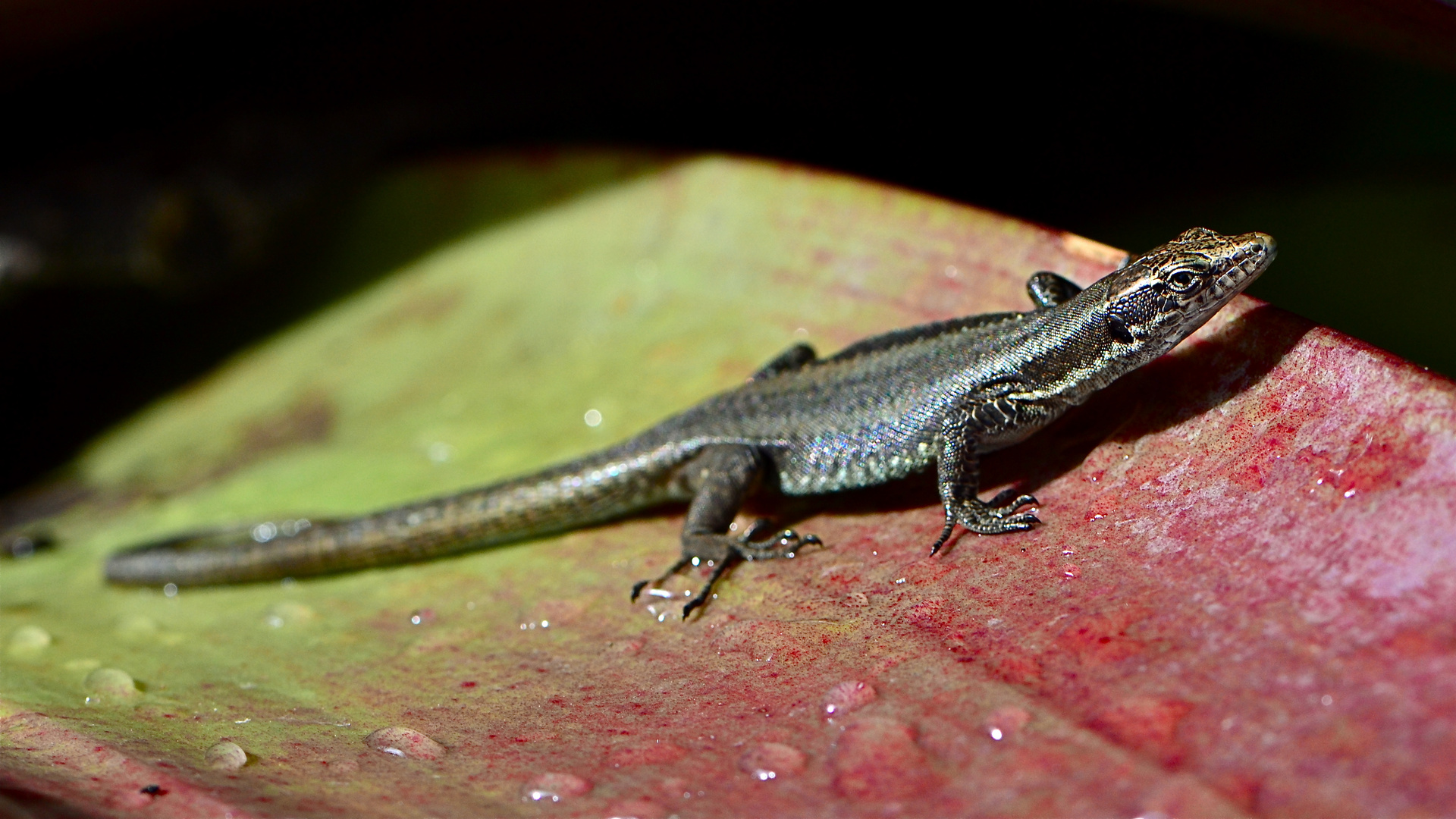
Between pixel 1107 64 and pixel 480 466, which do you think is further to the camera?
pixel 1107 64

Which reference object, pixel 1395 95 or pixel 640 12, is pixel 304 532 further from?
pixel 1395 95

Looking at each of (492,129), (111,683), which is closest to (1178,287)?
(111,683)

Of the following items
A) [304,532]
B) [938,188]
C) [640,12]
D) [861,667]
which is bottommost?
[861,667]

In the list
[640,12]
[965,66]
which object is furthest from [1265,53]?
[640,12]

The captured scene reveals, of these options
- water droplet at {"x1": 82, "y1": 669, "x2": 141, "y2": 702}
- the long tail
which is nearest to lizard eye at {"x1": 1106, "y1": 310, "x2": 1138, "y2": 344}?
the long tail

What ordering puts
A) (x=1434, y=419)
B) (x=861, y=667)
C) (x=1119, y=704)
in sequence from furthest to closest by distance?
(x=861, y=667) < (x=1434, y=419) < (x=1119, y=704)

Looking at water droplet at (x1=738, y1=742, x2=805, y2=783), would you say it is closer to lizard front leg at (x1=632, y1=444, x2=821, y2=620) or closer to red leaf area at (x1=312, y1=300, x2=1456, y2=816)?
red leaf area at (x1=312, y1=300, x2=1456, y2=816)

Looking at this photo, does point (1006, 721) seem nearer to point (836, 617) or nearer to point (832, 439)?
point (836, 617)
